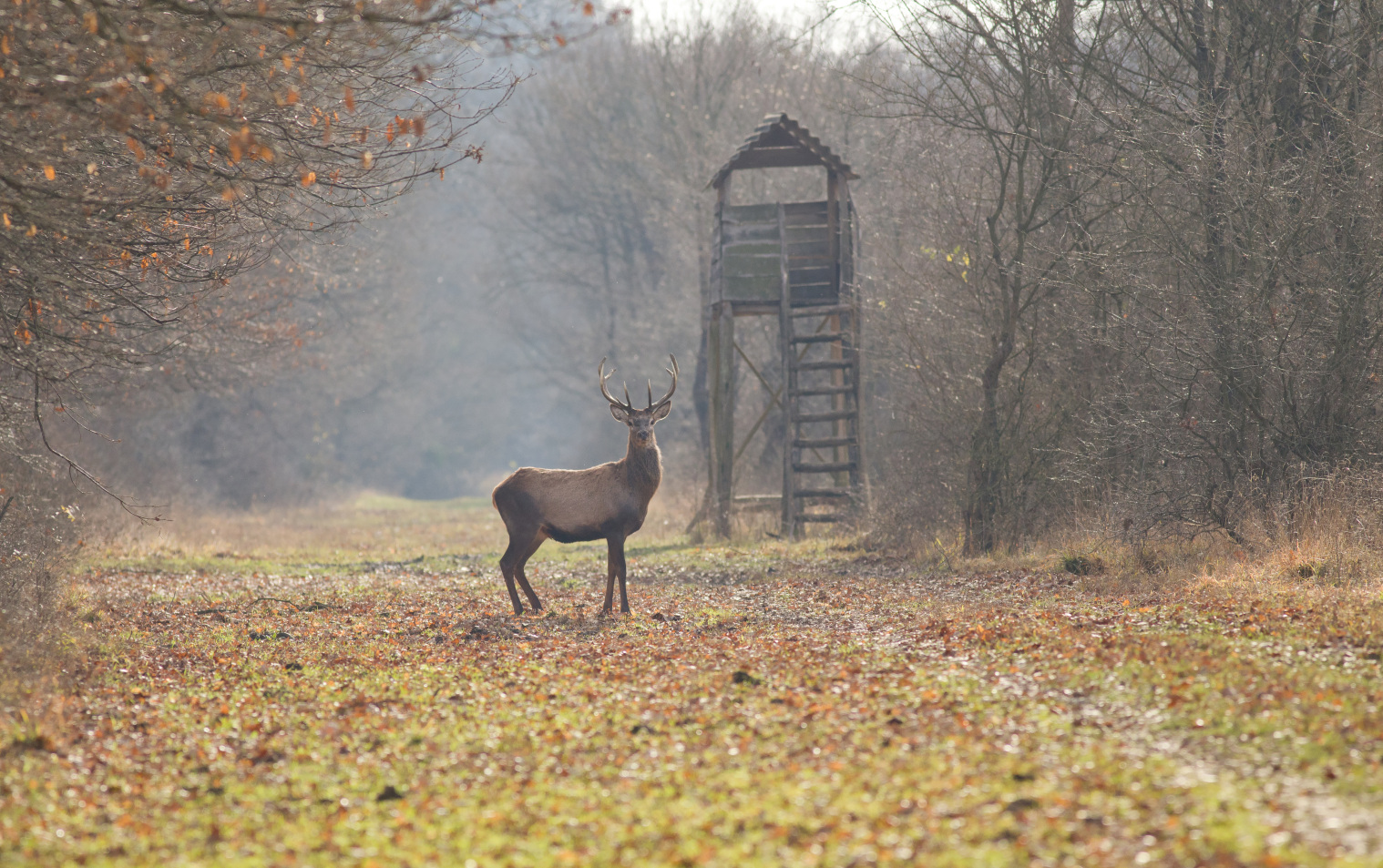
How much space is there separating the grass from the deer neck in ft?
5.32

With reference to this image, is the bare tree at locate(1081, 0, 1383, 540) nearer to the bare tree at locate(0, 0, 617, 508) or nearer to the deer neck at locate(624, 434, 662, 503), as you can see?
the deer neck at locate(624, 434, 662, 503)

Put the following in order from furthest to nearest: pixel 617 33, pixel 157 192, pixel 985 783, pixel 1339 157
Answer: pixel 617 33, pixel 1339 157, pixel 157 192, pixel 985 783

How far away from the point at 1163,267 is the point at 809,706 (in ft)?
29.8

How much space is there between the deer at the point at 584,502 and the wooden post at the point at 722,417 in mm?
8091

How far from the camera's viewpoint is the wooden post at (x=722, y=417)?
21.0m

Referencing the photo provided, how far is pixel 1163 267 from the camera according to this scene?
13.7 m

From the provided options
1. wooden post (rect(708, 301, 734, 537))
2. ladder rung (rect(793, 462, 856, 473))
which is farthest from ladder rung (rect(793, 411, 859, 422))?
wooden post (rect(708, 301, 734, 537))

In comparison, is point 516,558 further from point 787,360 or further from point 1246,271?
point 787,360

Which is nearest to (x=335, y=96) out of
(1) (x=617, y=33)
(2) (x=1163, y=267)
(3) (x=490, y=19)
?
(3) (x=490, y=19)

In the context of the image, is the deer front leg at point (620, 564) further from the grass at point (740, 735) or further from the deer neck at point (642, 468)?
the deer neck at point (642, 468)

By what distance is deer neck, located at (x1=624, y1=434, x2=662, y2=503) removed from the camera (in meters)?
12.8

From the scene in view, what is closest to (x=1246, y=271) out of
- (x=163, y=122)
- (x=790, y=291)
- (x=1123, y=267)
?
(x=1123, y=267)

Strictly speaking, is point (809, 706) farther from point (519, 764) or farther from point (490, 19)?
point (490, 19)

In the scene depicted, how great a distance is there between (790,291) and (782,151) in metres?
2.78
